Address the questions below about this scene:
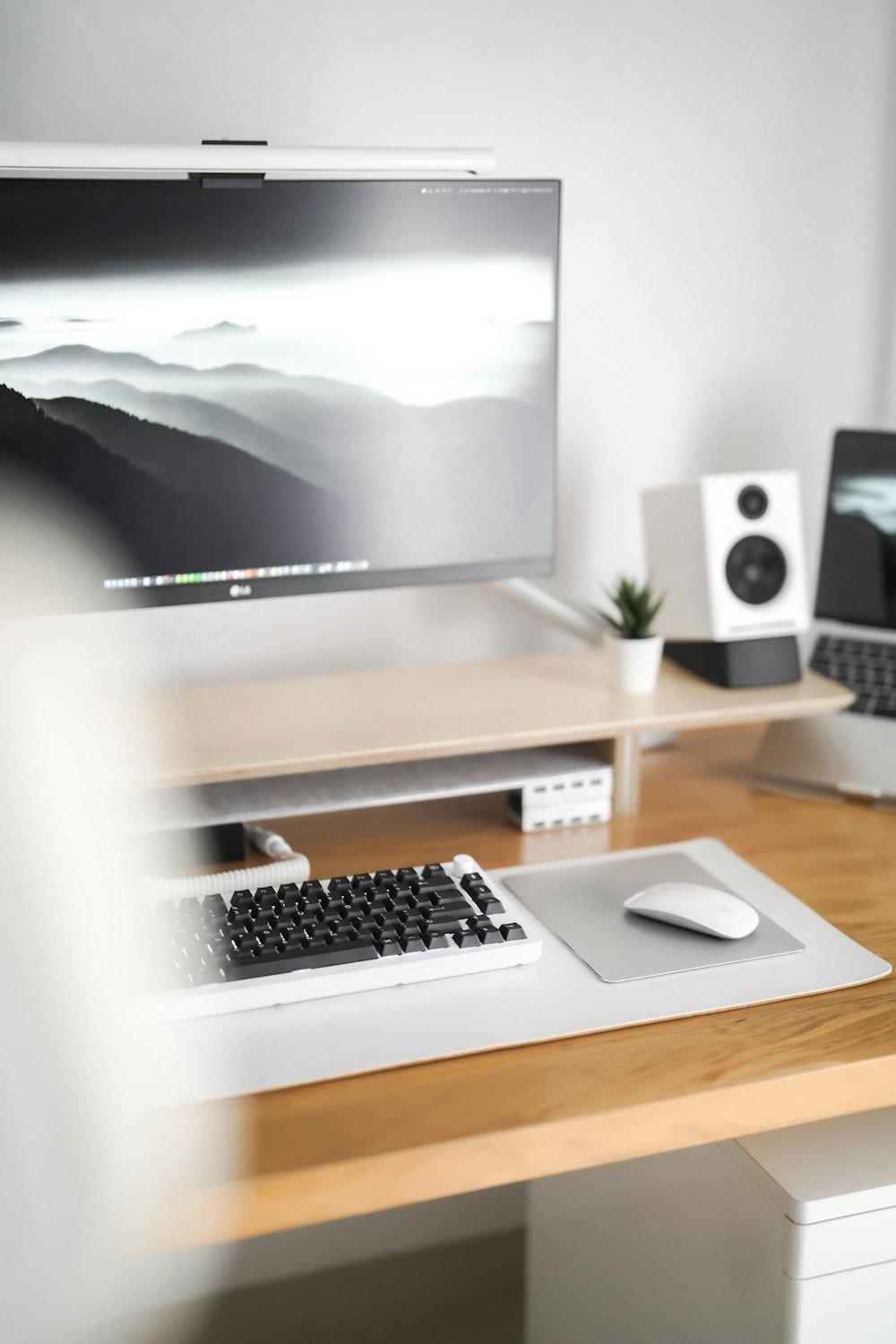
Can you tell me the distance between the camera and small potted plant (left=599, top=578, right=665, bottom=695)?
1388 millimetres

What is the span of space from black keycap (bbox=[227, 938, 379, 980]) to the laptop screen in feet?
2.59

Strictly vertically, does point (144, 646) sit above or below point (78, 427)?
below

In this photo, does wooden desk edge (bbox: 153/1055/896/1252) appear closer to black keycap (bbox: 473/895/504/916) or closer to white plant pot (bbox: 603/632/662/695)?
black keycap (bbox: 473/895/504/916)

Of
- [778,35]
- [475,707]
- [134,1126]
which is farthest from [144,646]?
[778,35]

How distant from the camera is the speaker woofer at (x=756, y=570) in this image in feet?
4.65

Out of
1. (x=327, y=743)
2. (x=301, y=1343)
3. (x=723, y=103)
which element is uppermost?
(x=723, y=103)

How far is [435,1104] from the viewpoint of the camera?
33.4 inches

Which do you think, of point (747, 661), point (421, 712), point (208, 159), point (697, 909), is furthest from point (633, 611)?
point (208, 159)

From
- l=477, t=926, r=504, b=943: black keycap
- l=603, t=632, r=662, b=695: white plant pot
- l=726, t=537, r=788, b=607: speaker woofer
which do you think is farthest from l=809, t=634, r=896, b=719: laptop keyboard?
l=477, t=926, r=504, b=943: black keycap

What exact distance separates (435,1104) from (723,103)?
1247mm

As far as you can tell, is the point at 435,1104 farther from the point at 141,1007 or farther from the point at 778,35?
the point at 778,35

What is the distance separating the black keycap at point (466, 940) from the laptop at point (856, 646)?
585mm

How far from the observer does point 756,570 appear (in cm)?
143

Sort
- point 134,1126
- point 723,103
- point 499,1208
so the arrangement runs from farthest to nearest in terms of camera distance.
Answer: point 499,1208 < point 723,103 < point 134,1126
